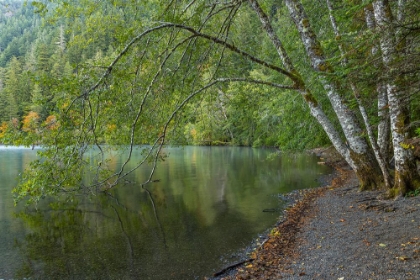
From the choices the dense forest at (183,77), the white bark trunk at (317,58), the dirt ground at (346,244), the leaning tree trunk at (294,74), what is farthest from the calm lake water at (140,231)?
the white bark trunk at (317,58)

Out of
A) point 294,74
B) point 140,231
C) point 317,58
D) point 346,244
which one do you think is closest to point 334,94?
point 317,58

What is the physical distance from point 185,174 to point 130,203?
9.54 m

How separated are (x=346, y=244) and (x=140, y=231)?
6.91m

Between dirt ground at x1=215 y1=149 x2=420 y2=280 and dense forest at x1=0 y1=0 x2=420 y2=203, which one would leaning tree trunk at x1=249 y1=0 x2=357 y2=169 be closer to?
dense forest at x1=0 y1=0 x2=420 y2=203

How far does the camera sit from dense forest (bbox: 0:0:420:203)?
5461mm

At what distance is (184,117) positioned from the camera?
9.85 m

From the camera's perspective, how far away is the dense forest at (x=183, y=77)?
5461mm

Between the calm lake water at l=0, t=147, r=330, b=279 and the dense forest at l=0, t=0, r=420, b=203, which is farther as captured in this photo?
the calm lake water at l=0, t=147, r=330, b=279

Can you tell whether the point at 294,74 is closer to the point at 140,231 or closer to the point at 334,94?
the point at 334,94

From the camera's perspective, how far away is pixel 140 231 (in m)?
11.5

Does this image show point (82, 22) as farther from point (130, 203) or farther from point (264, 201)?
point (264, 201)

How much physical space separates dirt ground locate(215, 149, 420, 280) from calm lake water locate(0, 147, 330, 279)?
1012mm

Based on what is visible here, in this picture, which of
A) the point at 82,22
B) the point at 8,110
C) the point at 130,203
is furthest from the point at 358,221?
the point at 8,110

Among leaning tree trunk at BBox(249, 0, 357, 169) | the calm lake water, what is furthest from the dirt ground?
leaning tree trunk at BBox(249, 0, 357, 169)
